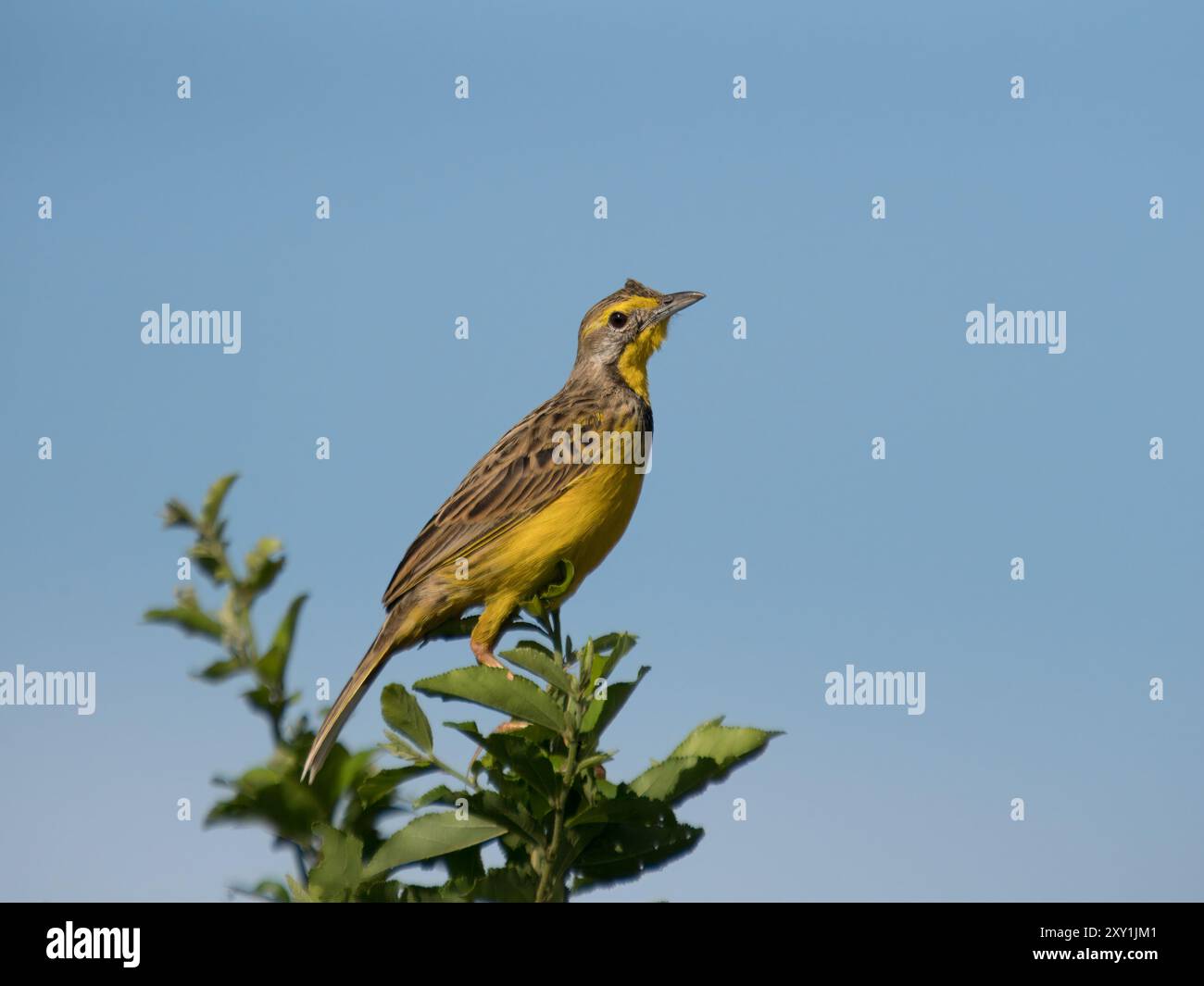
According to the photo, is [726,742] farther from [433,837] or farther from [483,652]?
[483,652]

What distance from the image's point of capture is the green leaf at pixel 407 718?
4617 millimetres

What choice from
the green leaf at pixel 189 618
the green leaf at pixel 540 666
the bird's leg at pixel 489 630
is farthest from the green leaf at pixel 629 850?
the bird's leg at pixel 489 630

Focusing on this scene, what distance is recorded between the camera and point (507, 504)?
8.78 meters

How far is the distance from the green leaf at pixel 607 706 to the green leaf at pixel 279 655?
0.96 metres

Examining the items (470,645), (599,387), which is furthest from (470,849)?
(599,387)

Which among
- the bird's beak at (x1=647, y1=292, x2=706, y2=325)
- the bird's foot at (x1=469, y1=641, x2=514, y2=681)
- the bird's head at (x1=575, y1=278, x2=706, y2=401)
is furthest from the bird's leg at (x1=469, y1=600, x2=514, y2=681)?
the bird's beak at (x1=647, y1=292, x2=706, y2=325)

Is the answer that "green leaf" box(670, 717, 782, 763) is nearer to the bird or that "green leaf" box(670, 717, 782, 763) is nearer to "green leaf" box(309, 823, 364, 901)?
"green leaf" box(309, 823, 364, 901)

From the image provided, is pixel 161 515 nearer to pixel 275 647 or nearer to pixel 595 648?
pixel 275 647

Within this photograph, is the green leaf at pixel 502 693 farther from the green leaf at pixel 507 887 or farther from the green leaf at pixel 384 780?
the green leaf at pixel 507 887

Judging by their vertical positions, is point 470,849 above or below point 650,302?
below

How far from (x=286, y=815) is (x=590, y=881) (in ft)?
3.18

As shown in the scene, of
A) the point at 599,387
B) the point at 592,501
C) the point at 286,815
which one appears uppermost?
the point at 599,387

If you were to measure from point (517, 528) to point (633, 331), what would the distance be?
2.18m
